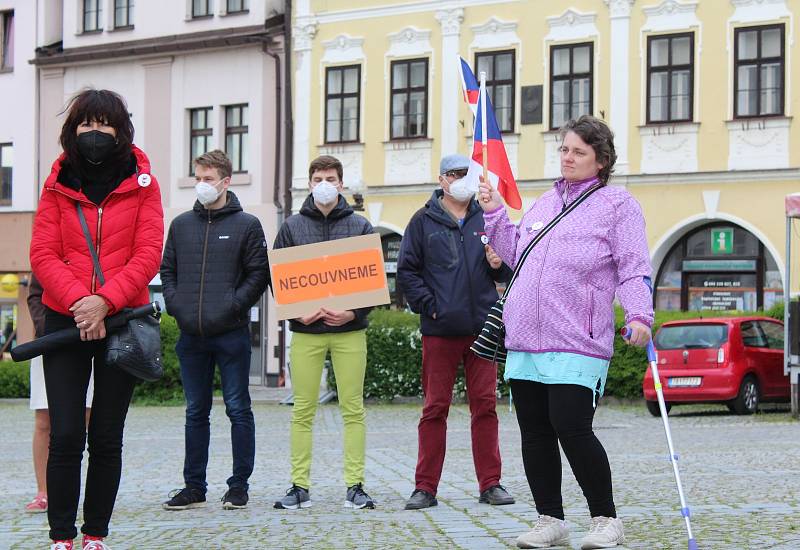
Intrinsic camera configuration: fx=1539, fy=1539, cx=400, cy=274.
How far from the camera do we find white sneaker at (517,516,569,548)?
6.82 metres

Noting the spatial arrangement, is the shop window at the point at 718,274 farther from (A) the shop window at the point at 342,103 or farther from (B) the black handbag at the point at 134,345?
(B) the black handbag at the point at 134,345

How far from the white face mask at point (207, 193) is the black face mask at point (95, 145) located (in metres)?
2.46

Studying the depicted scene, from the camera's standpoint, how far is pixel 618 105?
30172 mm

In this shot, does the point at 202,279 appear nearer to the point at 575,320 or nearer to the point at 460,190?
the point at 460,190

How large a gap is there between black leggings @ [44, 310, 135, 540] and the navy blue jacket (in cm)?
260

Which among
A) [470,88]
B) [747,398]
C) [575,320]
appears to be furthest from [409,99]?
[575,320]

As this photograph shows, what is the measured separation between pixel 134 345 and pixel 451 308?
2.75m

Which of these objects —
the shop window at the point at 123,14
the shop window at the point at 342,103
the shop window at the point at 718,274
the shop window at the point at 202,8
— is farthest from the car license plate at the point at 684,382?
the shop window at the point at 123,14

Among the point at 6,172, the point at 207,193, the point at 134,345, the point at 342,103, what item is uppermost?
the point at 342,103

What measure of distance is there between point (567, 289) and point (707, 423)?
12.8 metres

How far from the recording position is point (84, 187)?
6723mm

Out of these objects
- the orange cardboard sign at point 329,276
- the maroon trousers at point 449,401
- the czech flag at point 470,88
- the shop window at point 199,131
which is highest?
the shop window at point 199,131

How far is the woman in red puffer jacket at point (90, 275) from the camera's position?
21.3 feet

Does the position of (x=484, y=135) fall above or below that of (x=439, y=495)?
above
